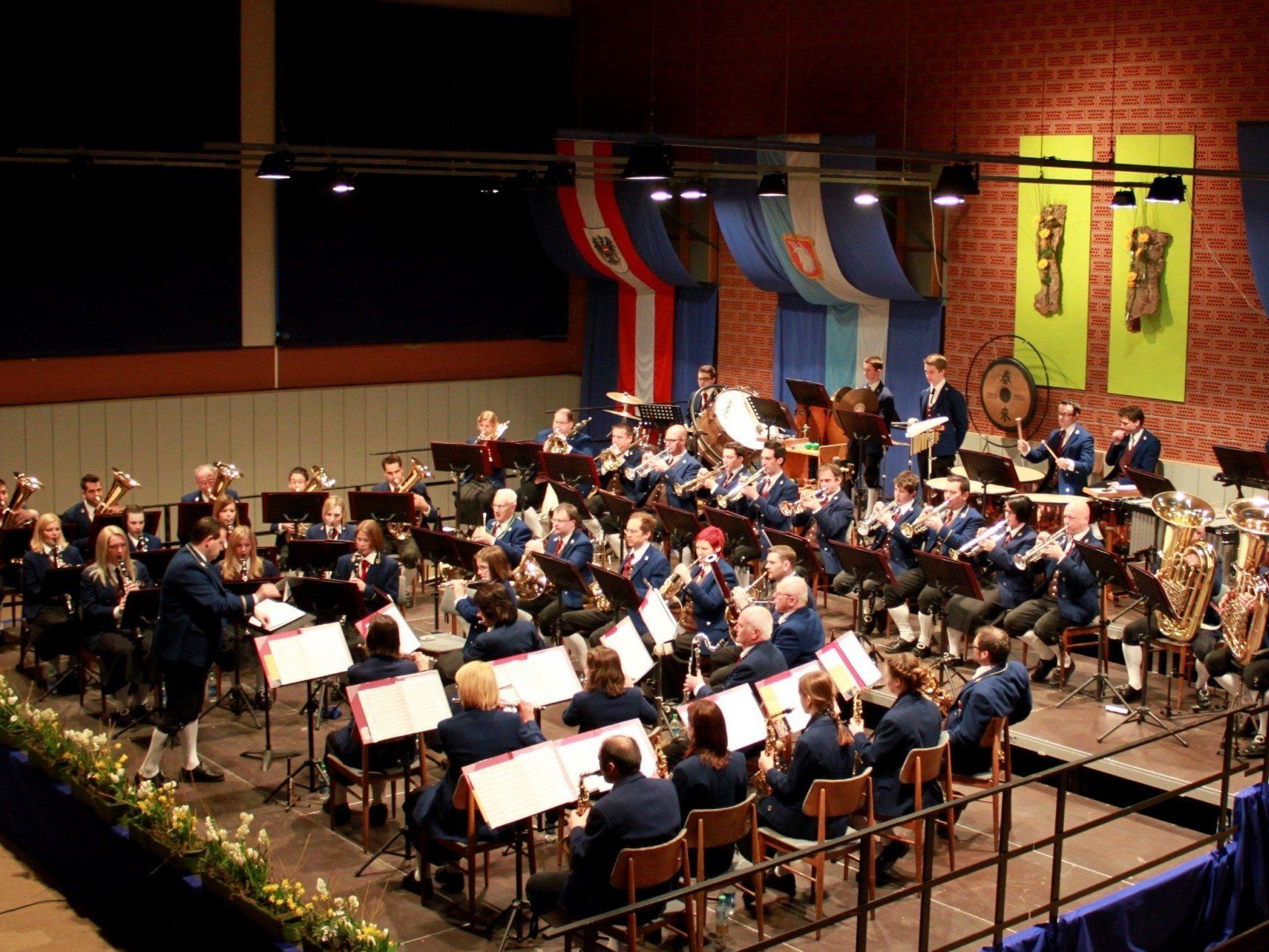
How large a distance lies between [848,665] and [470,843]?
2572 mm

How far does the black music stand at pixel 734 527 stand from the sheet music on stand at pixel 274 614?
3462mm

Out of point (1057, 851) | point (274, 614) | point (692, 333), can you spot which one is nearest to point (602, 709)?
point (1057, 851)

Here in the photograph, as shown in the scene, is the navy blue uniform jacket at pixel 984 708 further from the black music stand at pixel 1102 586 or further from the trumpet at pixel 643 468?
the trumpet at pixel 643 468

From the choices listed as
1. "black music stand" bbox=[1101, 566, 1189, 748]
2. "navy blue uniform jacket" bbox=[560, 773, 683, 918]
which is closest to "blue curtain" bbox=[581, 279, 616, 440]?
"black music stand" bbox=[1101, 566, 1189, 748]

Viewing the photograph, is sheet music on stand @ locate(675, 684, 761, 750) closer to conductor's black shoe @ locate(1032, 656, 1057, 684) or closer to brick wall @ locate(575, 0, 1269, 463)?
conductor's black shoe @ locate(1032, 656, 1057, 684)

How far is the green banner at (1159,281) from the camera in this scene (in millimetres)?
13969

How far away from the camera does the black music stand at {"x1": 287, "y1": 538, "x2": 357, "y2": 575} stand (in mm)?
11164

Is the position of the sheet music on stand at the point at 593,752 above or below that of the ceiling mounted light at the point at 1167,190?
below

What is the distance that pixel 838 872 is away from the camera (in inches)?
331

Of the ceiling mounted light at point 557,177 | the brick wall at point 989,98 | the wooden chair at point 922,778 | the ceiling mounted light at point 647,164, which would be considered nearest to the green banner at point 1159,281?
the brick wall at point 989,98

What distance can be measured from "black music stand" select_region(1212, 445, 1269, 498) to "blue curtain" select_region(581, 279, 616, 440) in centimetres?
879

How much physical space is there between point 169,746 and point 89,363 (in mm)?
8054

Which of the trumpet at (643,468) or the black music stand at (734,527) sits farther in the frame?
the trumpet at (643,468)

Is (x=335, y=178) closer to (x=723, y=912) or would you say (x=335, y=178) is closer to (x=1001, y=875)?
(x=723, y=912)
